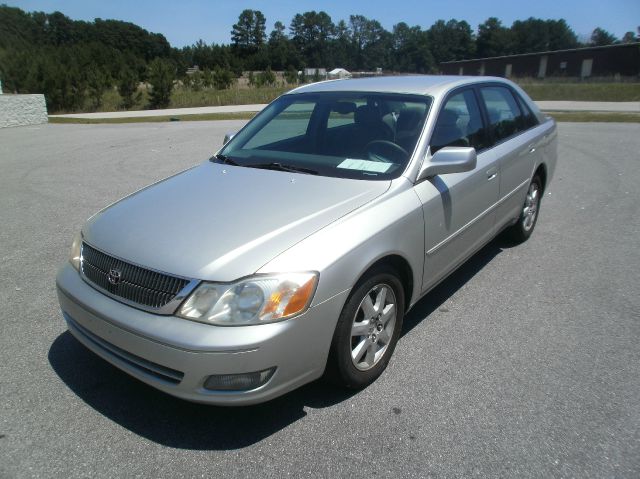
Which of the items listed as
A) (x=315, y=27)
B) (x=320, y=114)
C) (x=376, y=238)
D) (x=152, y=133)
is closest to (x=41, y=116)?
(x=152, y=133)

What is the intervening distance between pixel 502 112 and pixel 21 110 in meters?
18.3

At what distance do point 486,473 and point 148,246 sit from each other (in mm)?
1987

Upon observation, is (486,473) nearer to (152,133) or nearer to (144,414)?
(144,414)

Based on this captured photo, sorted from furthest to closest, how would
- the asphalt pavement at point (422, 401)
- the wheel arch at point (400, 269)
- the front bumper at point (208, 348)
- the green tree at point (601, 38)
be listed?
the green tree at point (601, 38), the wheel arch at point (400, 269), the asphalt pavement at point (422, 401), the front bumper at point (208, 348)

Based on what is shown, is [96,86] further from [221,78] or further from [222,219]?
[222,219]

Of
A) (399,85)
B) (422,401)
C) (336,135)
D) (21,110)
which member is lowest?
(422,401)

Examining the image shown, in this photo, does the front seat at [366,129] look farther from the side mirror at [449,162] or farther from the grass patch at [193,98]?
the grass patch at [193,98]

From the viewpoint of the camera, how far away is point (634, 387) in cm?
293

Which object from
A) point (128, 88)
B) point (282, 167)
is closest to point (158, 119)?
point (128, 88)

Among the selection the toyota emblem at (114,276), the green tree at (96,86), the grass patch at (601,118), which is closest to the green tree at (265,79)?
the green tree at (96,86)

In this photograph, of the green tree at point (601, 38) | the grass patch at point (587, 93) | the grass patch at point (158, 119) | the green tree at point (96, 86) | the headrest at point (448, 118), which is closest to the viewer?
→ the headrest at point (448, 118)

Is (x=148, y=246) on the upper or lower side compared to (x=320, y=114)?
lower

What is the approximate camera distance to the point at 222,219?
286 centimetres

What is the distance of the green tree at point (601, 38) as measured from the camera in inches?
3900
